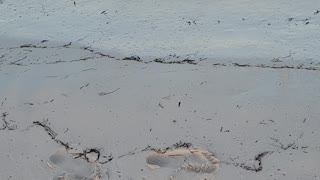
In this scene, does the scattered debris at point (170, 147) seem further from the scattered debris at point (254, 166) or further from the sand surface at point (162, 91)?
the scattered debris at point (254, 166)

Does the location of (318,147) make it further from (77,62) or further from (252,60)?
(77,62)

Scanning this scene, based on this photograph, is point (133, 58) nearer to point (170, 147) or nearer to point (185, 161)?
point (170, 147)

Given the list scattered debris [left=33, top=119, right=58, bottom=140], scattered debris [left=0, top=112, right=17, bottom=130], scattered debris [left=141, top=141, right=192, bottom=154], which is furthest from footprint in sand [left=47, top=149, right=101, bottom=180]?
scattered debris [left=0, top=112, right=17, bottom=130]

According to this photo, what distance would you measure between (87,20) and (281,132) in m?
2.41

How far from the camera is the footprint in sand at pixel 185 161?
2.82m

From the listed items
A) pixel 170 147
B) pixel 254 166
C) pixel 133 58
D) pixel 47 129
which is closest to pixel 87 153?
pixel 47 129

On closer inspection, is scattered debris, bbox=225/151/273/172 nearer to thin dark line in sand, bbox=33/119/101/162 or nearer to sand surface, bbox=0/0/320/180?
sand surface, bbox=0/0/320/180

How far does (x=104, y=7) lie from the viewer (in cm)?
485

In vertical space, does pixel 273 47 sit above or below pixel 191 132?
above

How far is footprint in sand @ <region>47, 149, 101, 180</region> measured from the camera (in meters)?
2.83

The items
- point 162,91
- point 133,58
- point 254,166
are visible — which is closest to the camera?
point 254,166

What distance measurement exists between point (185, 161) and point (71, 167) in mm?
710

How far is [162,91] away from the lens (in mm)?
3484

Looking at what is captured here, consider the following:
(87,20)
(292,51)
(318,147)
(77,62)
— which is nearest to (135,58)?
(77,62)
